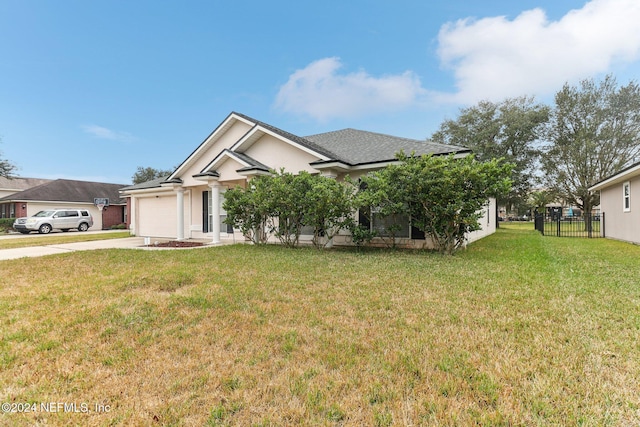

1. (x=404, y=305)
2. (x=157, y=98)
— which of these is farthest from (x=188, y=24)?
(x=404, y=305)

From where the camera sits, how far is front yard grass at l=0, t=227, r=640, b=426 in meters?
2.17

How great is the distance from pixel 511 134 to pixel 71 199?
41.0 metres

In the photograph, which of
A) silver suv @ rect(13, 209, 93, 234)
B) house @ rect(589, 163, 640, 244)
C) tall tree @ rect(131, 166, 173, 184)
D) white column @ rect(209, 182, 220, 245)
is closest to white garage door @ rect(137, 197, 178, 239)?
white column @ rect(209, 182, 220, 245)

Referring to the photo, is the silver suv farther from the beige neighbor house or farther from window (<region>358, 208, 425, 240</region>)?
window (<region>358, 208, 425, 240</region>)

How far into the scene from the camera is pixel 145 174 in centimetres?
4619

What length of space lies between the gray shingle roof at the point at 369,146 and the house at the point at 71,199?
76.4ft

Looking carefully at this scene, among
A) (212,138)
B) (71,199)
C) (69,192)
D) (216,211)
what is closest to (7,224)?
(71,199)

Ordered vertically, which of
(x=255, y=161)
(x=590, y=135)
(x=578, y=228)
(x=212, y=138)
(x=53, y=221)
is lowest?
(x=578, y=228)

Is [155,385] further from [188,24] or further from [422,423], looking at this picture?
[188,24]

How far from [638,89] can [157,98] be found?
121ft

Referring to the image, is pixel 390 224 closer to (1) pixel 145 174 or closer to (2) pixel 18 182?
(2) pixel 18 182

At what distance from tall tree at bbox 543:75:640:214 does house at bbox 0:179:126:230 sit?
4108 cm

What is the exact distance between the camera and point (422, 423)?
2.01 metres

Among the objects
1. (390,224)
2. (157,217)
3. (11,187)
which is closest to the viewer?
(390,224)
